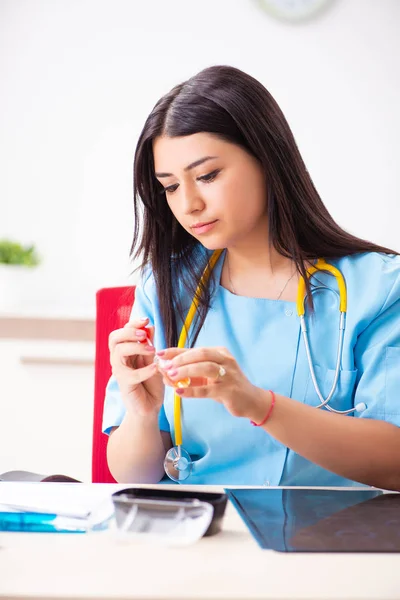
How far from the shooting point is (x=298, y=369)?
51.9 inches

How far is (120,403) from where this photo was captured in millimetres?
1408

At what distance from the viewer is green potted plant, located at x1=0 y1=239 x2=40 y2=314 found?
9.20 feet

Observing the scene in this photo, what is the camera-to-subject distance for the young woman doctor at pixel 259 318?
125cm

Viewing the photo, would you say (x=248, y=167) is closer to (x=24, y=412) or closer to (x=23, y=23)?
(x=24, y=412)

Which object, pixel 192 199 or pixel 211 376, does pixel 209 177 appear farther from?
pixel 211 376

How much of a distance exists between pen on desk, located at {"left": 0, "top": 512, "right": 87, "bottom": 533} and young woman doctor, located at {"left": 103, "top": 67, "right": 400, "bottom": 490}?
1.08 feet

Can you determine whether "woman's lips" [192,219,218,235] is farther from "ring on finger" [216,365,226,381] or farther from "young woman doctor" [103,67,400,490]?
"ring on finger" [216,365,226,381]

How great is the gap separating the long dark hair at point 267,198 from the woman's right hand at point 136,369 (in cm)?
16

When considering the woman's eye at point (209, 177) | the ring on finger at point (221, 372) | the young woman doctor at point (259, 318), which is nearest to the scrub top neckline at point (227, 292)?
the young woman doctor at point (259, 318)

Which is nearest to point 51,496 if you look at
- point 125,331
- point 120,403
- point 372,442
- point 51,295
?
point 125,331

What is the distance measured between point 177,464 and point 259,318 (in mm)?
299

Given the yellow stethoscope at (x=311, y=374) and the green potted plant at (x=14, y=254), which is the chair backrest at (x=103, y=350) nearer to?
the yellow stethoscope at (x=311, y=374)

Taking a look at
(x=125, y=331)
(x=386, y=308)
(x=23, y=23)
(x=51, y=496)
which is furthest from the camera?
(x=23, y=23)

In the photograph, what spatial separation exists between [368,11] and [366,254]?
5.94ft
